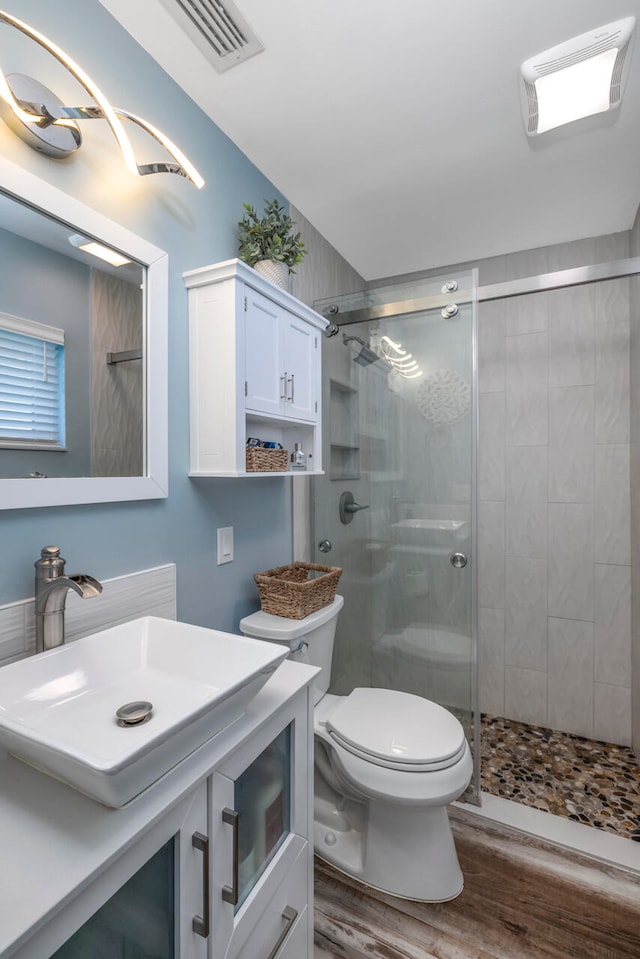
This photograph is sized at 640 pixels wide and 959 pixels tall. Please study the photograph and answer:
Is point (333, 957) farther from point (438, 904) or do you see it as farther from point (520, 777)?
point (520, 777)

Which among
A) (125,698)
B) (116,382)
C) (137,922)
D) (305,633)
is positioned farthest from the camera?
(305,633)

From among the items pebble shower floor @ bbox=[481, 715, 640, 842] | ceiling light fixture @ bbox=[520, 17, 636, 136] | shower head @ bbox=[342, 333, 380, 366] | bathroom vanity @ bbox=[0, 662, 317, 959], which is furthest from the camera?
shower head @ bbox=[342, 333, 380, 366]

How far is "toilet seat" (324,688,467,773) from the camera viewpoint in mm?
1380

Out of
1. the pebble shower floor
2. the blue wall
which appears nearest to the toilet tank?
the blue wall

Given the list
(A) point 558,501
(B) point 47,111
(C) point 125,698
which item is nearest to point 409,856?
(C) point 125,698

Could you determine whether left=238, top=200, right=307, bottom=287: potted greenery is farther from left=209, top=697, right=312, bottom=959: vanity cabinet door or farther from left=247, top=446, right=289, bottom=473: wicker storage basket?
left=209, top=697, right=312, bottom=959: vanity cabinet door

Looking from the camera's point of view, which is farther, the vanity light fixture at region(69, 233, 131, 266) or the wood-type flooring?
the wood-type flooring

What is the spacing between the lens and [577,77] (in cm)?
135

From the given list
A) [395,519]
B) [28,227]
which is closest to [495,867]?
[395,519]

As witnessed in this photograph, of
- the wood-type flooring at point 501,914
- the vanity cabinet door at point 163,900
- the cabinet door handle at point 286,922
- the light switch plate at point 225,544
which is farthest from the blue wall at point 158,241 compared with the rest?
the wood-type flooring at point 501,914

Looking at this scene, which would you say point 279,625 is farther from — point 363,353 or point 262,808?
point 363,353

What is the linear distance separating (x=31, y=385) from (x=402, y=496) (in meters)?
1.42

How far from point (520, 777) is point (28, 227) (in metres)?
2.57

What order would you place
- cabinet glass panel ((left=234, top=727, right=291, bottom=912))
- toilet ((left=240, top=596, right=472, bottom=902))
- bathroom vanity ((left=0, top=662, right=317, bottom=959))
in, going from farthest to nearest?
toilet ((left=240, top=596, right=472, bottom=902)) < cabinet glass panel ((left=234, top=727, right=291, bottom=912)) < bathroom vanity ((left=0, top=662, right=317, bottom=959))
